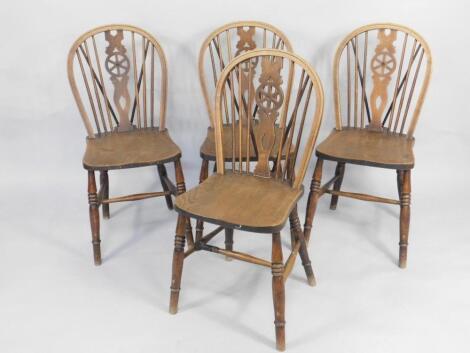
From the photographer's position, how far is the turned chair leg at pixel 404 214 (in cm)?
250

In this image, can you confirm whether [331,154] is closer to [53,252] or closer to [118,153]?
[118,153]

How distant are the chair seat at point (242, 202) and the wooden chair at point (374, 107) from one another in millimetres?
448

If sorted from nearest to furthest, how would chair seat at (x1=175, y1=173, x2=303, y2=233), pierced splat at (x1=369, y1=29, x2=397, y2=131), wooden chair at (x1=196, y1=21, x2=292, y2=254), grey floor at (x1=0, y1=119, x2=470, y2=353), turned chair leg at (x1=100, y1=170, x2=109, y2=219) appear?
chair seat at (x1=175, y1=173, x2=303, y2=233) < grey floor at (x1=0, y1=119, x2=470, y2=353) < wooden chair at (x1=196, y1=21, x2=292, y2=254) < pierced splat at (x1=369, y1=29, x2=397, y2=131) < turned chair leg at (x1=100, y1=170, x2=109, y2=219)

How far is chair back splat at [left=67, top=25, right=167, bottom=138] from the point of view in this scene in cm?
276

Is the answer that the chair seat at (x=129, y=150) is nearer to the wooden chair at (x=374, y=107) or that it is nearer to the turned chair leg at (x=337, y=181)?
the wooden chair at (x=374, y=107)

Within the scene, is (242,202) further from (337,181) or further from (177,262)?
(337,181)

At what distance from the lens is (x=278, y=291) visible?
2033mm

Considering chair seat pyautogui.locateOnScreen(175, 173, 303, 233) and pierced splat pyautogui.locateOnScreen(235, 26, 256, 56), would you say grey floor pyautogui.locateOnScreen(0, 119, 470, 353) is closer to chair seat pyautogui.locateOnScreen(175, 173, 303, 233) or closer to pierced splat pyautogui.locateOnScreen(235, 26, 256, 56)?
chair seat pyautogui.locateOnScreen(175, 173, 303, 233)

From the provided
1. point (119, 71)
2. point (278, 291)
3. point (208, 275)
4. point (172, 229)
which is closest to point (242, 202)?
point (278, 291)

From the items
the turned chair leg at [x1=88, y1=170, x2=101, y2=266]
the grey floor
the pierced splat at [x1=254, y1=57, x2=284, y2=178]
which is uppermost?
the pierced splat at [x1=254, y1=57, x2=284, y2=178]

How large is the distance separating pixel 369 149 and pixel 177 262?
1046 mm

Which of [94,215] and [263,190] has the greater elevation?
[263,190]

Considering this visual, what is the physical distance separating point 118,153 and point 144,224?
559 mm

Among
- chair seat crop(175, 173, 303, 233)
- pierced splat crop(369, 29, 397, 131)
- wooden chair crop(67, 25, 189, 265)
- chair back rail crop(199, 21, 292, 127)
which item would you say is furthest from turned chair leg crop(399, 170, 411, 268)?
wooden chair crop(67, 25, 189, 265)
